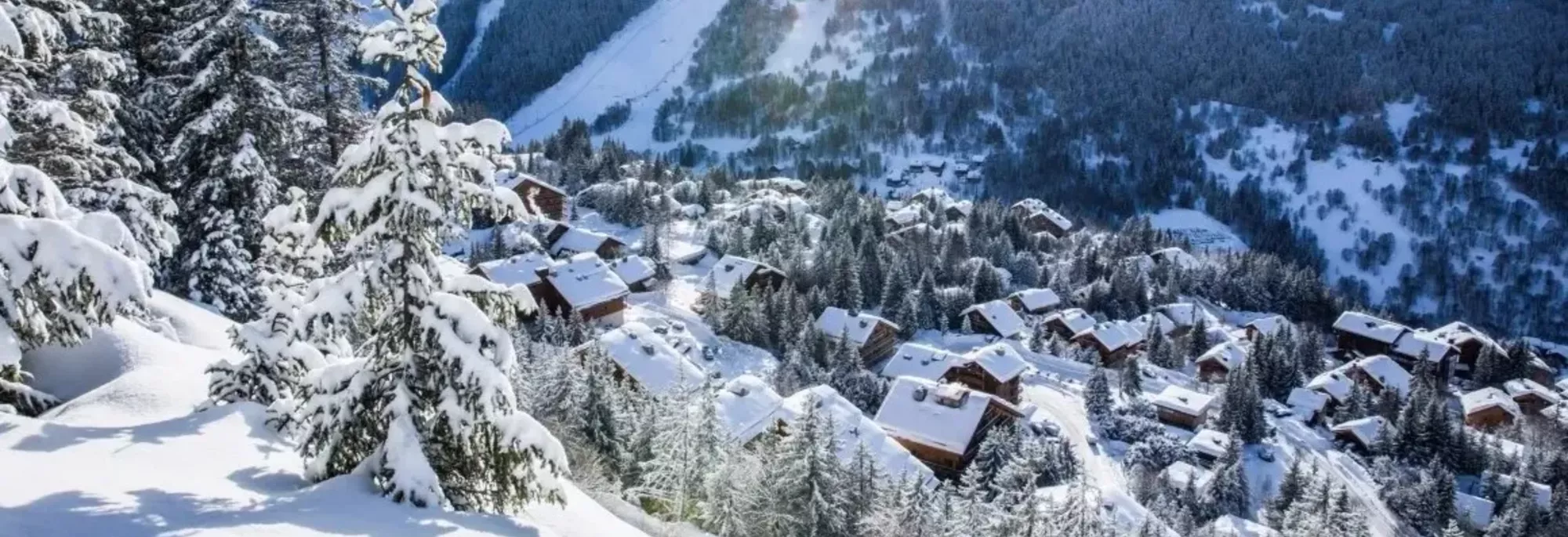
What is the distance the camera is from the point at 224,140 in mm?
20062

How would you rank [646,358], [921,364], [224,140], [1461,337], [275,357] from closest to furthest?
[275,357]
[224,140]
[646,358]
[921,364]
[1461,337]

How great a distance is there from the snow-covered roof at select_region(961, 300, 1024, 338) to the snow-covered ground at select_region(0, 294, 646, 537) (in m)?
71.9

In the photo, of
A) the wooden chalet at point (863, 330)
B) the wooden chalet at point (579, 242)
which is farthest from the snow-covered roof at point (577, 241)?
the wooden chalet at point (863, 330)

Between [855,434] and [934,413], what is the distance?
1112 centimetres

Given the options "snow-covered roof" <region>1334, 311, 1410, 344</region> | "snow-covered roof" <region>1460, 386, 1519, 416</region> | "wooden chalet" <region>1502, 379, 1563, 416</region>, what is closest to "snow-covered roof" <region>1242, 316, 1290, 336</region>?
"snow-covered roof" <region>1334, 311, 1410, 344</region>

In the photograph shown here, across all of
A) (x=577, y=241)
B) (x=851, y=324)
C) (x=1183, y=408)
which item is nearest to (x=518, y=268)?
(x=577, y=241)

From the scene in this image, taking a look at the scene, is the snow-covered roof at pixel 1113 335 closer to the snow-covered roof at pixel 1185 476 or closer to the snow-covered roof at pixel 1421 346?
the snow-covered roof at pixel 1185 476

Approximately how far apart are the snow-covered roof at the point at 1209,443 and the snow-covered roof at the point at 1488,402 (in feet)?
107

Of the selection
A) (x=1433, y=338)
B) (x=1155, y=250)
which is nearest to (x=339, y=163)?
(x=1433, y=338)

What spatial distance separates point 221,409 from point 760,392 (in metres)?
34.1

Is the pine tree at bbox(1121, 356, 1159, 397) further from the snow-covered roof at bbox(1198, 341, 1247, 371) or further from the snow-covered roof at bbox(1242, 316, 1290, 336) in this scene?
the snow-covered roof at bbox(1242, 316, 1290, 336)

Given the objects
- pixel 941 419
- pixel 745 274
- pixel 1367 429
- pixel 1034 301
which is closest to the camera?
pixel 941 419

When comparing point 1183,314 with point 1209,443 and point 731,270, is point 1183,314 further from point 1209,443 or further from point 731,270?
point 731,270

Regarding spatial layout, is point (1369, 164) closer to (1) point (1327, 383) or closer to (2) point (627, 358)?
(1) point (1327, 383)
